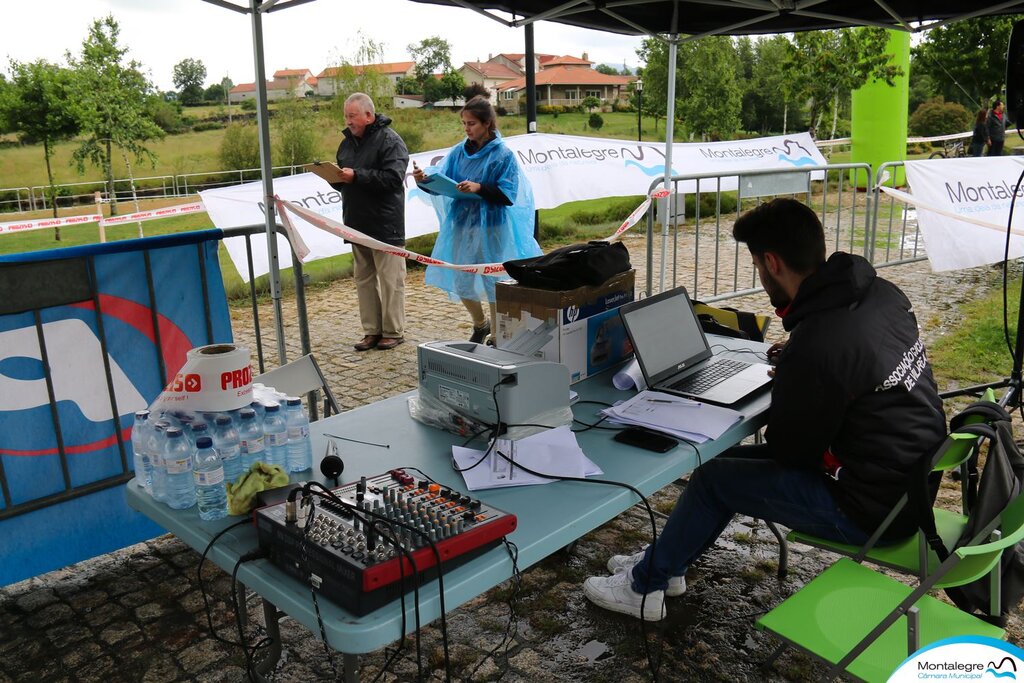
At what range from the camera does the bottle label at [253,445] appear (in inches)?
74.3

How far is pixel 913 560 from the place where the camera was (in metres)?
2.22

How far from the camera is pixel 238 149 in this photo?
979 inches

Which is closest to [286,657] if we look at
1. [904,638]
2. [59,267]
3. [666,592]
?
[666,592]

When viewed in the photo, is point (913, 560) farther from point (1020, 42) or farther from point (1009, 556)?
point (1020, 42)

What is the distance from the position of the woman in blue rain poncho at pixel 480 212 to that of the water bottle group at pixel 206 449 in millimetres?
3544

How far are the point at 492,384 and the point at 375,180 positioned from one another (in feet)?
13.5

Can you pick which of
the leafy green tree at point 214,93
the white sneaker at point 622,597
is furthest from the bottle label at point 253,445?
the leafy green tree at point 214,93

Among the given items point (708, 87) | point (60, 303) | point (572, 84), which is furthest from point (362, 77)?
point (572, 84)

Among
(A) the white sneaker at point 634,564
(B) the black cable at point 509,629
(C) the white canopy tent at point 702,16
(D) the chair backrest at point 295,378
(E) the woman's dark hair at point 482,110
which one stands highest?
(C) the white canopy tent at point 702,16

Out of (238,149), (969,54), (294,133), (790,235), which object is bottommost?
(790,235)

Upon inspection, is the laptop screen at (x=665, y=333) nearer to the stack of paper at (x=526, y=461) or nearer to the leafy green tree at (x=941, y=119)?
the stack of paper at (x=526, y=461)

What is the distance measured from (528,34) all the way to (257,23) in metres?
4.52

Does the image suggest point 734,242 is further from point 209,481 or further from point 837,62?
point 209,481

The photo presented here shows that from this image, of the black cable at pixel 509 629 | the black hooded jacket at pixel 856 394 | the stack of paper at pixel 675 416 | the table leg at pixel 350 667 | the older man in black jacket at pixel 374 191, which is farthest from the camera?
the older man in black jacket at pixel 374 191
